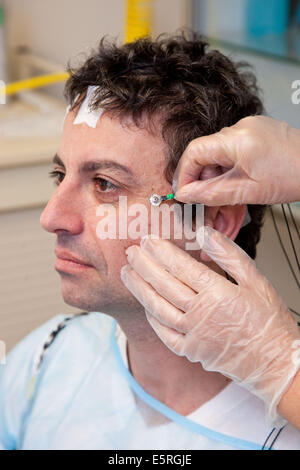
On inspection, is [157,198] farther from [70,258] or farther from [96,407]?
[96,407]

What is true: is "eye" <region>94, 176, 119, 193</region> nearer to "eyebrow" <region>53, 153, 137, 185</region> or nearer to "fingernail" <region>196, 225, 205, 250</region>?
"eyebrow" <region>53, 153, 137, 185</region>

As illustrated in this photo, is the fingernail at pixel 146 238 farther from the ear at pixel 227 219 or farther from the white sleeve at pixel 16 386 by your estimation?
the white sleeve at pixel 16 386

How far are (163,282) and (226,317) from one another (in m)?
0.12

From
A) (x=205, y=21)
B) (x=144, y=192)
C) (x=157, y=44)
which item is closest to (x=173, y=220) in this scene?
(x=144, y=192)

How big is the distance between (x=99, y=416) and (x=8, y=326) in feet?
2.42

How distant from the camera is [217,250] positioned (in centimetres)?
113

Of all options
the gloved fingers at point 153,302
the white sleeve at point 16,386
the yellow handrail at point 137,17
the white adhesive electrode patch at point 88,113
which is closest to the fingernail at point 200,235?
the gloved fingers at point 153,302

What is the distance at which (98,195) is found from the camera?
1.24m

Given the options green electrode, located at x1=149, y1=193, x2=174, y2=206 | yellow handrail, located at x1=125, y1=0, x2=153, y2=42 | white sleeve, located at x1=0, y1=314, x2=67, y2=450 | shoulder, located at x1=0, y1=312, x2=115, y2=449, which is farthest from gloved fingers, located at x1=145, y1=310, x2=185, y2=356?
yellow handrail, located at x1=125, y1=0, x2=153, y2=42

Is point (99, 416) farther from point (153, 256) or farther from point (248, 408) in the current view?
point (153, 256)

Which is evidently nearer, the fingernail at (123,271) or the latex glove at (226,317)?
the latex glove at (226,317)

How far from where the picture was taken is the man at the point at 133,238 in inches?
48.2

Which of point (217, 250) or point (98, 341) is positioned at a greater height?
point (217, 250)

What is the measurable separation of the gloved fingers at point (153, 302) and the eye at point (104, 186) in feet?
0.53
